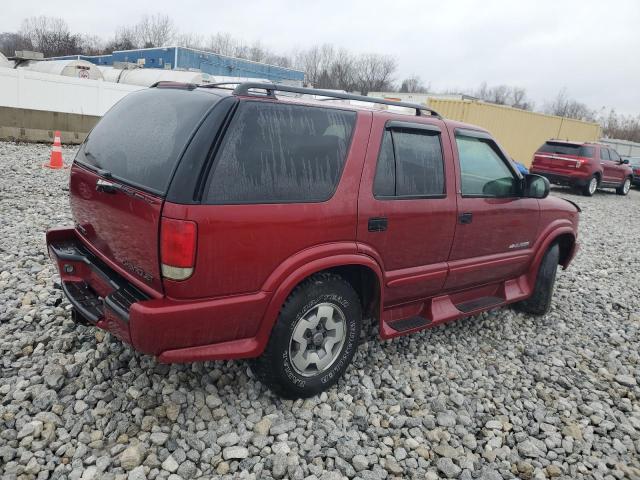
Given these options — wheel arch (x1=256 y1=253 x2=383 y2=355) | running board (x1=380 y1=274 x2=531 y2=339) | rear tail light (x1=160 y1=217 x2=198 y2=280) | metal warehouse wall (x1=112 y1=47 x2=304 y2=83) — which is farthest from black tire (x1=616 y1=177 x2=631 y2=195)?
metal warehouse wall (x1=112 y1=47 x2=304 y2=83)

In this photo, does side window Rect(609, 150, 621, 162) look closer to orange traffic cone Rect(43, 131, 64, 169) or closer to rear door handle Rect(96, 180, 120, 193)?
orange traffic cone Rect(43, 131, 64, 169)

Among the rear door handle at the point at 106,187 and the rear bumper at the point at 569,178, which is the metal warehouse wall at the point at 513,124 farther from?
the rear door handle at the point at 106,187

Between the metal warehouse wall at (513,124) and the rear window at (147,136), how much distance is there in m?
16.7

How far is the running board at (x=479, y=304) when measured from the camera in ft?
13.1

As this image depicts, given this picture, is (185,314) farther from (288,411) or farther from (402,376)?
(402,376)

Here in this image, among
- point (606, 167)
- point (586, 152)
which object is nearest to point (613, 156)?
point (606, 167)

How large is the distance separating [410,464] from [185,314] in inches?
57.8

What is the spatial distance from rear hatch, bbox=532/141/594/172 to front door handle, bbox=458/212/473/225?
1328 cm

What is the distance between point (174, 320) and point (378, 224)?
1347mm

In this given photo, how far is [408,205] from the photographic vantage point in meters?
3.24

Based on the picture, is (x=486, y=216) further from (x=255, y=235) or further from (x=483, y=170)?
(x=255, y=235)

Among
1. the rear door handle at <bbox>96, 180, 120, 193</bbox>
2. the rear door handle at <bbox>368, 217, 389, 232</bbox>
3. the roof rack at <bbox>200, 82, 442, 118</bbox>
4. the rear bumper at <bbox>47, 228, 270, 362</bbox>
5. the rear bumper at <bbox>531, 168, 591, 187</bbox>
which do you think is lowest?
the rear bumper at <bbox>47, 228, 270, 362</bbox>

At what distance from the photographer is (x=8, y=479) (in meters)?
2.29

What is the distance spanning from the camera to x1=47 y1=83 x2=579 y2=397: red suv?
2.45 meters
